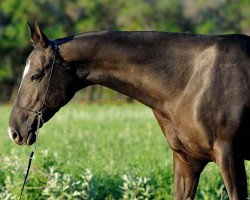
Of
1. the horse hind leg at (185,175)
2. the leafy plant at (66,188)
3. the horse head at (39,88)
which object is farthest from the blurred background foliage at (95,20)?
the horse head at (39,88)

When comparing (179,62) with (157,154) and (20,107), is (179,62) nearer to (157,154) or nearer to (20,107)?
(20,107)

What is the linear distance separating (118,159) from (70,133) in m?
5.87

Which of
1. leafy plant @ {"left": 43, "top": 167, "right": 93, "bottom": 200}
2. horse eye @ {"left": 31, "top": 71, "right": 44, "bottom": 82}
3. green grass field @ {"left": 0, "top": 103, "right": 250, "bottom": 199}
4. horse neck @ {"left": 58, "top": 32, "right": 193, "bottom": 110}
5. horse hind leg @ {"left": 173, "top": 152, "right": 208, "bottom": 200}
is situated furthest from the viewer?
green grass field @ {"left": 0, "top": 103, "right": 250, "bottom": 199}

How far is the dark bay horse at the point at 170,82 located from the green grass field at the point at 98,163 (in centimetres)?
169

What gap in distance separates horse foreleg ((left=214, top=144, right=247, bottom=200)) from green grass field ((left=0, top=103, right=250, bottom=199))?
1.86 metres

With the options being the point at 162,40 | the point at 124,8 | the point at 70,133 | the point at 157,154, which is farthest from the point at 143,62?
the point at 124,8

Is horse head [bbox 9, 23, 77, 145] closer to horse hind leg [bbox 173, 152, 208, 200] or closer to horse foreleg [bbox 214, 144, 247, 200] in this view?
horse hind leg [bbox 173, 152, 208, 200]

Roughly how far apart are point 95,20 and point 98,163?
132ft

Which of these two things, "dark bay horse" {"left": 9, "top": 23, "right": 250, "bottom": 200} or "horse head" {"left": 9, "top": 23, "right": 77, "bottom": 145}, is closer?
"dark bay horse" {"left": 9, "top": 23, "right": 250, "bottom": 200}

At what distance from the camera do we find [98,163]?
438 inches

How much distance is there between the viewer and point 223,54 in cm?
655

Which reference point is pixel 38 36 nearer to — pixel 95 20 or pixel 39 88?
pixel 39 88

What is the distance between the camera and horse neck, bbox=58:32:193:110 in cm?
665

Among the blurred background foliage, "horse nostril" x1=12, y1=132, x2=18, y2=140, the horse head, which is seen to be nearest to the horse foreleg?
the horse head
